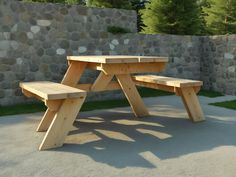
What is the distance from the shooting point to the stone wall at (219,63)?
27.2 ft

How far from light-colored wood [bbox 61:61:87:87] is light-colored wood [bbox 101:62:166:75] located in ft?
4.20

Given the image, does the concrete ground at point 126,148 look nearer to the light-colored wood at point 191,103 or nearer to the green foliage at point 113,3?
the light-colored wood at point 191,103

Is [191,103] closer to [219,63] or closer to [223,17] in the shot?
[219,63]

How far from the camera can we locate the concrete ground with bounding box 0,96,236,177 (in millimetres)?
3355

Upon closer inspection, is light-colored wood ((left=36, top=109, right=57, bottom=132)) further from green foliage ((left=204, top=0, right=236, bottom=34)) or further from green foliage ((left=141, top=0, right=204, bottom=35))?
green foliage ((left=204, top=0, right=236, bottom=34))

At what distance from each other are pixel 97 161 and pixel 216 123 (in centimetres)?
248

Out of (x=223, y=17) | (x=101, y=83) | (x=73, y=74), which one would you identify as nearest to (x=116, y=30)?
(x=73, y=74)

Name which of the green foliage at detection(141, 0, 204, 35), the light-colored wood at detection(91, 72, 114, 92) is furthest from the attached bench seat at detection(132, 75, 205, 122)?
the green foliage at detection(141, 0, 204, 35)

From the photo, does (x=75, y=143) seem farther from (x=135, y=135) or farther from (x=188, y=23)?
(x=188, y=23)

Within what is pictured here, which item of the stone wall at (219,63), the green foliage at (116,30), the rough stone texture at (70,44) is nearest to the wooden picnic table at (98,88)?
the rough stone texture at (70,44)

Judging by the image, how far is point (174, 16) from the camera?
15.5m

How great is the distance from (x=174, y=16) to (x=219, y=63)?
7.32 metres

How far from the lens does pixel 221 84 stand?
28.3 feet

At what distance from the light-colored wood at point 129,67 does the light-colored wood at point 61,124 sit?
747 mm
